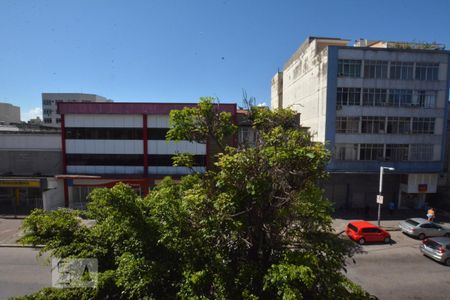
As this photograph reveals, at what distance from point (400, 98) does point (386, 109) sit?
182 cm

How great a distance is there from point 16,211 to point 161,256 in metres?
26.0

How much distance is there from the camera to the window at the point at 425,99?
25.4 m

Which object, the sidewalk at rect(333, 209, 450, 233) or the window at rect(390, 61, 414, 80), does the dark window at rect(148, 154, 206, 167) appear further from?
the window at rect(390, 61, 414, 80)

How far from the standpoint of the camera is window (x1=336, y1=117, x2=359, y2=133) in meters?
25.4

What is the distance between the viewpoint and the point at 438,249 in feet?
49.5

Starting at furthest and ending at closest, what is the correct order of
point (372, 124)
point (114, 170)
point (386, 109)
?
point (114, 170)
point (372, 124)
point (386, 109)

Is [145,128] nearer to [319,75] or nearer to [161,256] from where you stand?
[319,75]

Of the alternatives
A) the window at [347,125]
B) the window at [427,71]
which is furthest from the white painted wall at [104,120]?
the window at [427,71]

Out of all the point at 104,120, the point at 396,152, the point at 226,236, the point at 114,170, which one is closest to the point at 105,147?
the point at 114,170

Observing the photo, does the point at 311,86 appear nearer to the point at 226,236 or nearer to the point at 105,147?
the point at 105,147

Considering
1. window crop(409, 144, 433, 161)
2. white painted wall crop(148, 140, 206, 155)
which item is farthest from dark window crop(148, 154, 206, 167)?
window crop(409, 144, 433, 161)

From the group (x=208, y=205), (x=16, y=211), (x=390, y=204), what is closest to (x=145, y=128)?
(x=16, y=211)

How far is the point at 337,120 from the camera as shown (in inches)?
998

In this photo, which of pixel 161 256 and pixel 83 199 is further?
pixel 83 199
